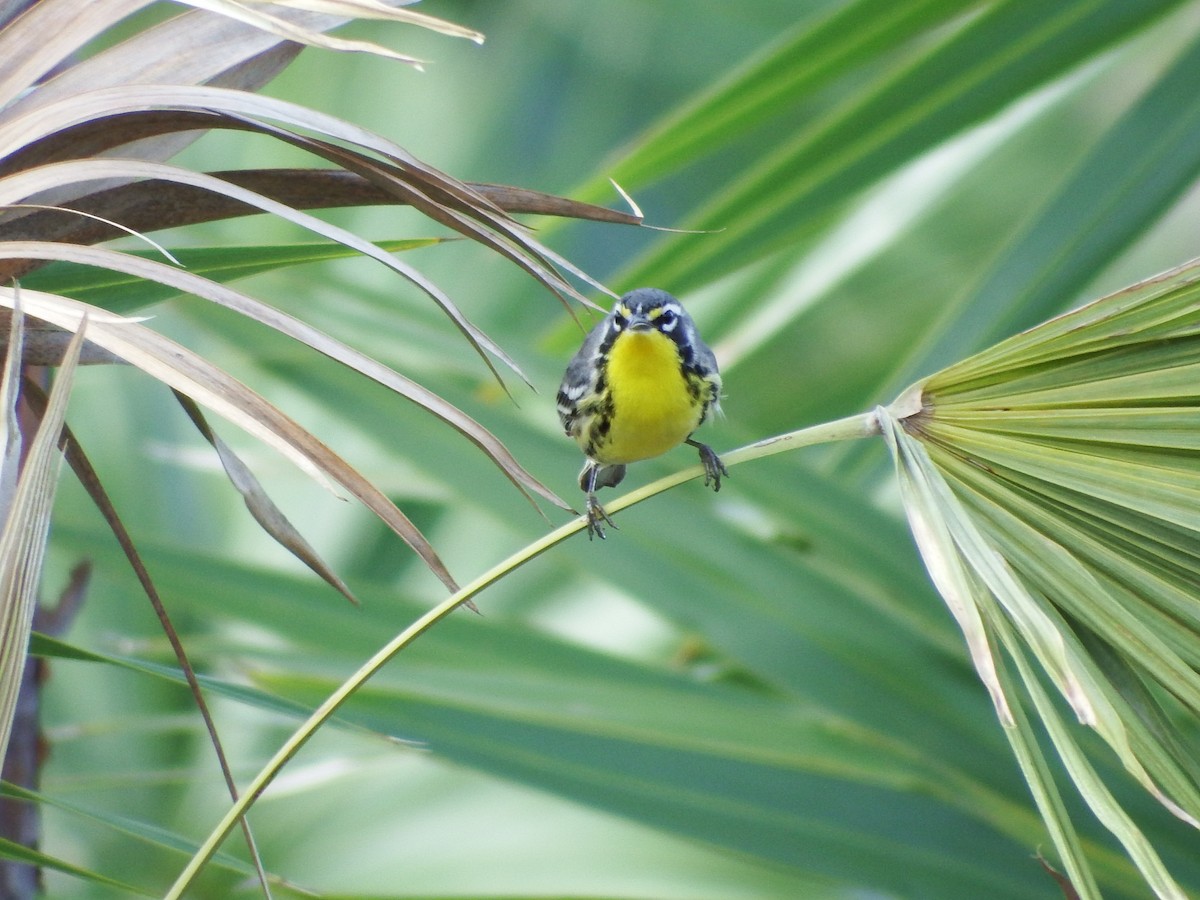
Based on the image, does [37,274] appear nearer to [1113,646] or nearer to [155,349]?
[155,349]

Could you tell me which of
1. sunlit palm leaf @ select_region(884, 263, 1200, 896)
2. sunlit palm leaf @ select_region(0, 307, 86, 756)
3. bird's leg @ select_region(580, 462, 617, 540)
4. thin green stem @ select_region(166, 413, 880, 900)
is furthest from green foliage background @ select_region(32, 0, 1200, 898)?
sunlit palm leaf @ select_region(884, 263, 1200, 896)

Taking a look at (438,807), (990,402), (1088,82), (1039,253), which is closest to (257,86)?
(990,402)

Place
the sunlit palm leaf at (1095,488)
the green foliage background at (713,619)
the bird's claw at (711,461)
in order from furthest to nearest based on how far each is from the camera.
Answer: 1. the bird's claw at (711,461)
2. the green foliage background at (713,619)
3. the sunlit palm leaf at (1095,488)

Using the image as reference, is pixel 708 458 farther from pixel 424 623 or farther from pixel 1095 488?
pixel 424 623

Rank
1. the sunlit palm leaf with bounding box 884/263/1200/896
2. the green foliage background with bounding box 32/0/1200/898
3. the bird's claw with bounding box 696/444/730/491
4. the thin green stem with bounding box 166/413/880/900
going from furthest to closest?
the bird's claw with bounding box 696/444/730/491
the green foliage background with bounding box 32/0/1200/898
the sunlit palm leaf with bounding box 884/263/1200/896
the thin green stem with bounding box 166/413/880/900

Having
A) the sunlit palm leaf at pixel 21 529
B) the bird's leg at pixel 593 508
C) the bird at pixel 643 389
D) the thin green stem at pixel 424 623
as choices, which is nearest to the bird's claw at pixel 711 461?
the bird at pixel 643 389

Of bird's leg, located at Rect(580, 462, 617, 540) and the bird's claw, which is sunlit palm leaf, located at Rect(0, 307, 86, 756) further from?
the bird's claw

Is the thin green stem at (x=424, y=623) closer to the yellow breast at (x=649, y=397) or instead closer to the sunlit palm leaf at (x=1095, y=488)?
the sunlit palm leaf at (x=1095, y=488)
